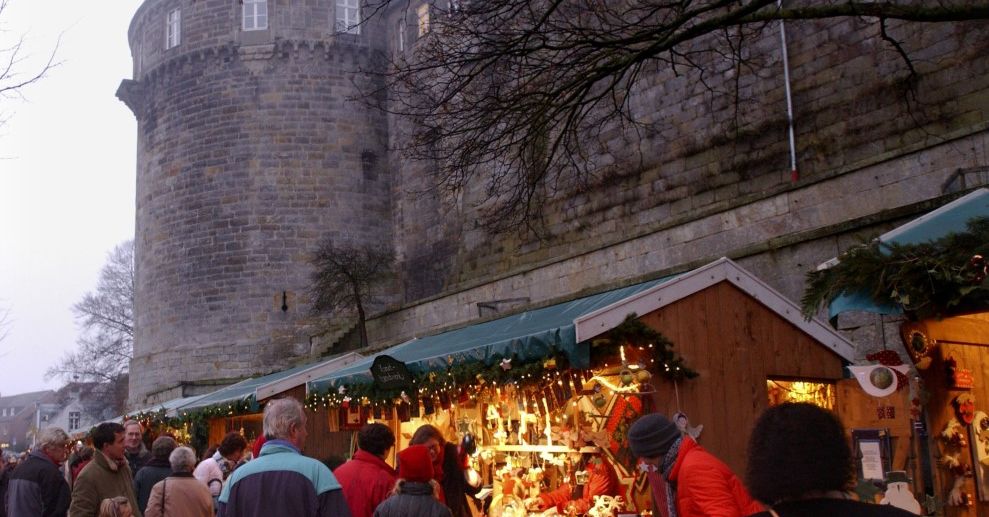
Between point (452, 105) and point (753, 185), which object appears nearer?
point (452, 105)

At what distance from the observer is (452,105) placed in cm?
992

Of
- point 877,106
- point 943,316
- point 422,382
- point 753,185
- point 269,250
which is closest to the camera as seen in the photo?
point 943,316

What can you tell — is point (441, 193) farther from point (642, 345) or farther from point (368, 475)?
point (368, 475)

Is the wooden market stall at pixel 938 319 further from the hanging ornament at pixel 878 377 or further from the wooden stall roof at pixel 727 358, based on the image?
the wooden stall roof at pixel 727 358

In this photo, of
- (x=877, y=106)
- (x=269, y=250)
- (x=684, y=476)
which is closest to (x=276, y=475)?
(x=684, y=476)

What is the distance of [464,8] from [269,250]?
58.8 ft

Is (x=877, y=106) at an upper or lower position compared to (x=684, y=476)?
upper

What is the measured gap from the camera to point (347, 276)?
926 inches

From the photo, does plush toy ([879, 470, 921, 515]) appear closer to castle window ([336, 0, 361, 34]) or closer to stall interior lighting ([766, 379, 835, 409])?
stall interior lighting ([766, 379, 835, 409])

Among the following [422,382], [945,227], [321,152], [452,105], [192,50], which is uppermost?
[192,50]

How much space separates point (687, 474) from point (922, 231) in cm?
267

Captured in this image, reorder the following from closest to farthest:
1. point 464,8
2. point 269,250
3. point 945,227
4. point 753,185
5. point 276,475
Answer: point 276,475 < point 945,227 < point 464,8 < point 753,185 < point 269,250

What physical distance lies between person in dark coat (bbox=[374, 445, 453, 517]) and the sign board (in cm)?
345

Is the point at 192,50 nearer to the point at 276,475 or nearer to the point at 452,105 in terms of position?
the point at 452,105
